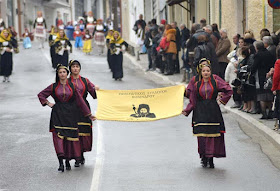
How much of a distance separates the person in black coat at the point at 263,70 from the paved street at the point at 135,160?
0.60m

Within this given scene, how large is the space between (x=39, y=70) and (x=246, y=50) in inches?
634

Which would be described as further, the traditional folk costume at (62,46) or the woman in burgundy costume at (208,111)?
the traditional folk costume at (62,46)

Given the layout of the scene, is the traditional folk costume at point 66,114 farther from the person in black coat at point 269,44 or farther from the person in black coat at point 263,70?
the person in black coat at point 269,44

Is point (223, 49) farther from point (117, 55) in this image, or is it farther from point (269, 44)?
point (117, 55)

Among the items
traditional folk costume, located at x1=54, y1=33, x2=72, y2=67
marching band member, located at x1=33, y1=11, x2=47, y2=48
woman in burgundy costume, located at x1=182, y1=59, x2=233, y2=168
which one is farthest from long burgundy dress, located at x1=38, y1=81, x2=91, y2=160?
marching band member, located at x1=33, y1=11, x2=47, y2=48

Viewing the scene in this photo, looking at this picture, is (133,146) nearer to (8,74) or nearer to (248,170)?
(248,170)

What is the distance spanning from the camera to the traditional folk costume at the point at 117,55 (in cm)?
2741

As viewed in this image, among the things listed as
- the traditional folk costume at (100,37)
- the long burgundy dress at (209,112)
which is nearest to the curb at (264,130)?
the long burgundy dress at (209,112)

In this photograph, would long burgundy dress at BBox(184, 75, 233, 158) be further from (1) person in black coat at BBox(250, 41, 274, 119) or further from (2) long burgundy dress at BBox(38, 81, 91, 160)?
(1) person in black coat at BBox(250, 41, 274, 119)

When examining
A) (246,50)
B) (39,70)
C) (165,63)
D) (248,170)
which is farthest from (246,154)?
(39,70)

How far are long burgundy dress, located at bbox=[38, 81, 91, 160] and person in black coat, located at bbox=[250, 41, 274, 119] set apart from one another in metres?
5.93

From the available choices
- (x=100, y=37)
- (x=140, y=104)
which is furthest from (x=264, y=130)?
(x=100, y=37)

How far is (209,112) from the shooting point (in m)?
11.4

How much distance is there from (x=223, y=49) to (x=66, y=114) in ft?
33.6
